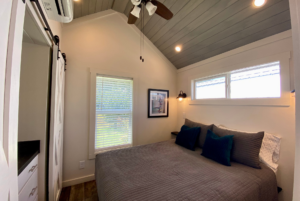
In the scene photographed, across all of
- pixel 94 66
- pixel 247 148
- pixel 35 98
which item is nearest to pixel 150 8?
pixel 94 66

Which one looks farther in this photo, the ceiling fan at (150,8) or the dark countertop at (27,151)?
the ceiling fan at (150,8)

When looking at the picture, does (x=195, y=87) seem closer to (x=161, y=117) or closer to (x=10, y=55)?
(x=161, y=117)

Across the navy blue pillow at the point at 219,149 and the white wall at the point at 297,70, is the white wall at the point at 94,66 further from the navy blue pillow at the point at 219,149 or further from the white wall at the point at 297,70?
the white wall at the point at 297,70

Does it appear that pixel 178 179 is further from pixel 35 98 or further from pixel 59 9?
pixel 59 9

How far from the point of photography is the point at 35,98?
138 centimetres

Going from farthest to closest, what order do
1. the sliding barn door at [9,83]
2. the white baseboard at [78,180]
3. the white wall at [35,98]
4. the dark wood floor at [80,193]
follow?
the white baseboard at [78,180] < the dark wood floor at [80,193] < the white wall at [35,98] < the sliding barn door at [9,83]

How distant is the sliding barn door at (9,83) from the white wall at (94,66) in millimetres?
1756

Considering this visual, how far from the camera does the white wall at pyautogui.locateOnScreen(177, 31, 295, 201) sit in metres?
1.62

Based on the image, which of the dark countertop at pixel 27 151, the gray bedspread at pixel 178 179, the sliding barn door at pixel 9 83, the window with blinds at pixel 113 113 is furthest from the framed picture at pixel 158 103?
the sliding barn door at pixel 9 83

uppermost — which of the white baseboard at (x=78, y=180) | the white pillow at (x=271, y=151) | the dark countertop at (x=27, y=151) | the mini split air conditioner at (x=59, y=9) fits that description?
the mini split air conditioner at (x=59, y=9)

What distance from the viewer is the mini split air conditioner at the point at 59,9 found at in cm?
110

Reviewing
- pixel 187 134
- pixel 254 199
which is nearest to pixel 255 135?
pixel 254 199

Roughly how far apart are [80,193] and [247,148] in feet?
8.37

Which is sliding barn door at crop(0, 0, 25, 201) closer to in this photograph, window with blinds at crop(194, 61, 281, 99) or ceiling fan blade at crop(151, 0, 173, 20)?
ceiling fan blade at crop(151, 0, 173, 20)
